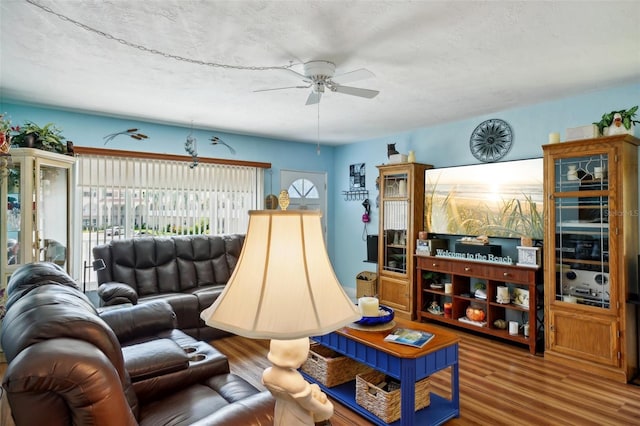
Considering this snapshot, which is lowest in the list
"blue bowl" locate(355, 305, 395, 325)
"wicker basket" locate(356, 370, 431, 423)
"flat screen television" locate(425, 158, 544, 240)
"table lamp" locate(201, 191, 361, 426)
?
"wicker basket" locate(356, 370, 431, 423)

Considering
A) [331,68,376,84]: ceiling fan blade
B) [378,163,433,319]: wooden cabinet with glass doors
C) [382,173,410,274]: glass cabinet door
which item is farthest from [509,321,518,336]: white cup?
[331,68,376,84]: ceiling fan blade

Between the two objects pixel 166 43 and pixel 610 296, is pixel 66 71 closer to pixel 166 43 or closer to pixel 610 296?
pixel 166 43

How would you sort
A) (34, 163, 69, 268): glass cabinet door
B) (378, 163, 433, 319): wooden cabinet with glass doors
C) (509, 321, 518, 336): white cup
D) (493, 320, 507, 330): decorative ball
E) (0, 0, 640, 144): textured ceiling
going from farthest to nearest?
(378, 163, 433, 319): wooden cabinet with glass doors
(493, 320, 507, 330): decorative ball
(509, 321, 518, 336): white cup
(34, 163, 69, 268): glass cabinet door
(0, 0, 640, 144): textured ceiling

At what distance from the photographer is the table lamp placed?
86 cm

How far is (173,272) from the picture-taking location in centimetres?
411

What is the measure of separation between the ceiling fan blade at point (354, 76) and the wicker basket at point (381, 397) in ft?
6.86

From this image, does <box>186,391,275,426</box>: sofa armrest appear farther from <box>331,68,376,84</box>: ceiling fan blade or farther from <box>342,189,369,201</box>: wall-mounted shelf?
<box>342,189,369,201</box>: wall-mounted shelf

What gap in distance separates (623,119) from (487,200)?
4.65 ft

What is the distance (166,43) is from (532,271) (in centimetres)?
370

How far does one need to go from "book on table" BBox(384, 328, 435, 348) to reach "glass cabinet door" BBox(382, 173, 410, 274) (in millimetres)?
2293

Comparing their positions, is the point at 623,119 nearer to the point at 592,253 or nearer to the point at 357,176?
the point at 592,253

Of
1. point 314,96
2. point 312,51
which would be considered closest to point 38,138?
point 314,96

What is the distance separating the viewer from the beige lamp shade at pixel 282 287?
857 mm

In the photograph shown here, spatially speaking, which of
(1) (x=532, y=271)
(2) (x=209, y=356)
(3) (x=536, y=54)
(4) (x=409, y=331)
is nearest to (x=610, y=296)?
(1) (x=532, y=271)
